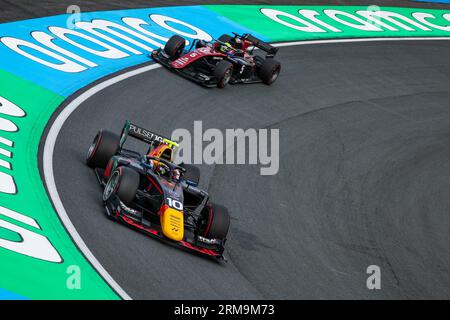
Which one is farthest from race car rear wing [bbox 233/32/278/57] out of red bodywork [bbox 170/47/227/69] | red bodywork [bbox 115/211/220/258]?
red bodywork [bbox 115/211/220/258]

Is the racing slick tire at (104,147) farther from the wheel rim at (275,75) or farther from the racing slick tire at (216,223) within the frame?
the wheel rim at (275,75)

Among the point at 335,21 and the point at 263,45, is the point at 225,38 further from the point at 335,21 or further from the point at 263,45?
the point at 335,21

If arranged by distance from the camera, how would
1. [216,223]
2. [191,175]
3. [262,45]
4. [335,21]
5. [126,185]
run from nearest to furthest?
[126,185]
[216,223]
[191,175]
[262,45]
[335,21]

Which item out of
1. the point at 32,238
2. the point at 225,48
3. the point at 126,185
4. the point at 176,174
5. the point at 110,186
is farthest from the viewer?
the point at 225,48

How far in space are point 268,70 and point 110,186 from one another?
33.0ft

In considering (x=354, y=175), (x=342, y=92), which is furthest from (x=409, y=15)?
(x=354, y=175)

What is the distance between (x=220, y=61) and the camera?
21.0 m

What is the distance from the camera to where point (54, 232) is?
37.9ft

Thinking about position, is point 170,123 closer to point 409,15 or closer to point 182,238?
point 182,238

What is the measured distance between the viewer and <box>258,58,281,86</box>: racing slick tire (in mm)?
22062

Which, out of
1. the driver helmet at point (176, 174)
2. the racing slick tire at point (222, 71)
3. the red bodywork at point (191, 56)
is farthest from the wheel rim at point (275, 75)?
the driver helmet at point (176, 174)

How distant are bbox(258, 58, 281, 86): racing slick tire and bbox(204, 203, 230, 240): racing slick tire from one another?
31.8 feet

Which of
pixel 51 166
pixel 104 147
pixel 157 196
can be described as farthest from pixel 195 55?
pixel 157 196
